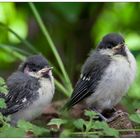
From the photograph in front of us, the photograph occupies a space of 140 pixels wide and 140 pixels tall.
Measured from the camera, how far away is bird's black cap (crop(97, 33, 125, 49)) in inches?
164

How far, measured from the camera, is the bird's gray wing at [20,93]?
3920 mm

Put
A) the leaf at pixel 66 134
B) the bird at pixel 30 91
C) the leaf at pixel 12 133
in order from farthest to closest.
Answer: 1. the bird at pixel 30 91
2. the leaf at pixel 66 134
3. the leaf at pixel 12 133

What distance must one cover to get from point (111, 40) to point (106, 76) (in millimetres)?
237

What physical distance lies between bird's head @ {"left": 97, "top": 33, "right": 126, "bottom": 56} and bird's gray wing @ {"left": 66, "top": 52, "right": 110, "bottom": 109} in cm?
6

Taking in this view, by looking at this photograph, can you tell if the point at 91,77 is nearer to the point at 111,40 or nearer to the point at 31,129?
the point at 111,40

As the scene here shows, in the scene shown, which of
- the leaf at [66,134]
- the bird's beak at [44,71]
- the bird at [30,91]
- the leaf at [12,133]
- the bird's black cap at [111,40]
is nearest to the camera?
the leaf at [12,133]

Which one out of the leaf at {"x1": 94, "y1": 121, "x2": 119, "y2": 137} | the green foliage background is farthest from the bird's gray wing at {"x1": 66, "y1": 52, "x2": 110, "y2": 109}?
the green foliage background

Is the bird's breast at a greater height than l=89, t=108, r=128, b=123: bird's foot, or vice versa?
the bird's breast

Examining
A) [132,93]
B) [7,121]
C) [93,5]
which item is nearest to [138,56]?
[132,93]

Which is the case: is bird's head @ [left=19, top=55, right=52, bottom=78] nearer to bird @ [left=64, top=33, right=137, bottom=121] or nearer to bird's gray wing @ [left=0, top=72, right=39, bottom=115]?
bird's gray wing @ [left=0, top=72, right=39, bottom=115]

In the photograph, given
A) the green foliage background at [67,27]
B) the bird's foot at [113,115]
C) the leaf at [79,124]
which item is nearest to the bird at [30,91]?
the bird's foot at [113,115]

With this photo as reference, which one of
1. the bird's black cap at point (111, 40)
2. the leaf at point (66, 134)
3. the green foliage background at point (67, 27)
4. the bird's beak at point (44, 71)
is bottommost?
the leaf at point (66, 134)

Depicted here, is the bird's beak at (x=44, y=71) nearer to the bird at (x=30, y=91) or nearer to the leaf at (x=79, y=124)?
the bird at (x=30, y=91)

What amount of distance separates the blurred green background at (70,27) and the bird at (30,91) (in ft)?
6.21
